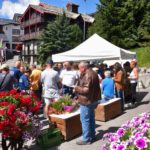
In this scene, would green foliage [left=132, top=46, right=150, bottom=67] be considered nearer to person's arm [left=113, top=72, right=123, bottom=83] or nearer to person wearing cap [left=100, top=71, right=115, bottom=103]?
person's arm [left=113, top=72, right=123, bottom=83]

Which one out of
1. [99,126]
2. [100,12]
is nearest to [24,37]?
[100,12]

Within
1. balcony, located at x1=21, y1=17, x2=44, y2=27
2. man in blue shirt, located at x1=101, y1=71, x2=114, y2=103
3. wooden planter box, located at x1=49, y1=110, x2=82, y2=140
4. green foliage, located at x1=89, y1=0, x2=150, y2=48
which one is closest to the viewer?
wooden planter box, located at x1=49, y1=110, x2=82, y2=140

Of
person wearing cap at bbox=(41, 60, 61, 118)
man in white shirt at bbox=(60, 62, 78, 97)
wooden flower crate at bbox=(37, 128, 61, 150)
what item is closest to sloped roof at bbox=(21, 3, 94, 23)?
man in white shirt at bbox=(60, 62, 78, 97)

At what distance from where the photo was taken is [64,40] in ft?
138

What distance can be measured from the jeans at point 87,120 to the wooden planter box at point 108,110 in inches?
85.6

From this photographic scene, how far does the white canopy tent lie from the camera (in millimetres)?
13000

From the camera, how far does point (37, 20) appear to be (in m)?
57.3

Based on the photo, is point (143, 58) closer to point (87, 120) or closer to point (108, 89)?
point (108, 89)

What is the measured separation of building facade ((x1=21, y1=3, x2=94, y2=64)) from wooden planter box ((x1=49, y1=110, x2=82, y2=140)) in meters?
46.5

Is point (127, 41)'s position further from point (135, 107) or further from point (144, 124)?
point (144, 124)

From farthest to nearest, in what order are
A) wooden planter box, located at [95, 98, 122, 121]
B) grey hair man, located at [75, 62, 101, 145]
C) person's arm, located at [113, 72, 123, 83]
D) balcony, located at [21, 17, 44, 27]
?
balcony, located at [21, 17, 44, 27], person's arm, located at [113, 72, 123, 83], wooden planter box, located at [95, 98, 122, 121], grey hair man, located at [75, 62, 101, 145]

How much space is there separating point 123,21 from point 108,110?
29585 millimetres

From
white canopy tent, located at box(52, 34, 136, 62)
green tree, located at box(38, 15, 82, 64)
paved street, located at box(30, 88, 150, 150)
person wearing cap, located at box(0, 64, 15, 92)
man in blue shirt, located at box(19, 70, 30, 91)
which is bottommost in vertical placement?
paved street, located at box(30, 88, 150, 150)

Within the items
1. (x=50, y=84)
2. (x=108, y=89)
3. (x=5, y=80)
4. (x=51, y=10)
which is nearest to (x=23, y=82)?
(x=50, y=84)
